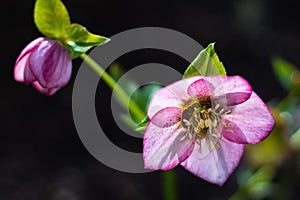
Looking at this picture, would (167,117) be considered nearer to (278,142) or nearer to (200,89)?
(200,89)

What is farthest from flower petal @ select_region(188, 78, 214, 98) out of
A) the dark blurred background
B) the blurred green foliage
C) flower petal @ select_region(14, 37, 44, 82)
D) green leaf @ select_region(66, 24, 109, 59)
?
the dark blurred background

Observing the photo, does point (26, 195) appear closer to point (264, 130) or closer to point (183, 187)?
point (183, 187)

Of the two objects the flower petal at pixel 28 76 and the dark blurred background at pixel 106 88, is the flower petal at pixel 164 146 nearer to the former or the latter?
the flower petal at pixel 28 76

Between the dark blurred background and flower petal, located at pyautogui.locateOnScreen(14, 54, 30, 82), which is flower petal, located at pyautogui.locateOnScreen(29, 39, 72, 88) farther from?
the dark blurred background

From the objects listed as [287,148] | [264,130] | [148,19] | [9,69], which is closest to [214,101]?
[264,130]


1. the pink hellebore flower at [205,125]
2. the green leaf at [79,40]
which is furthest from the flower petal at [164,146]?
the green leaf at [79,40]
